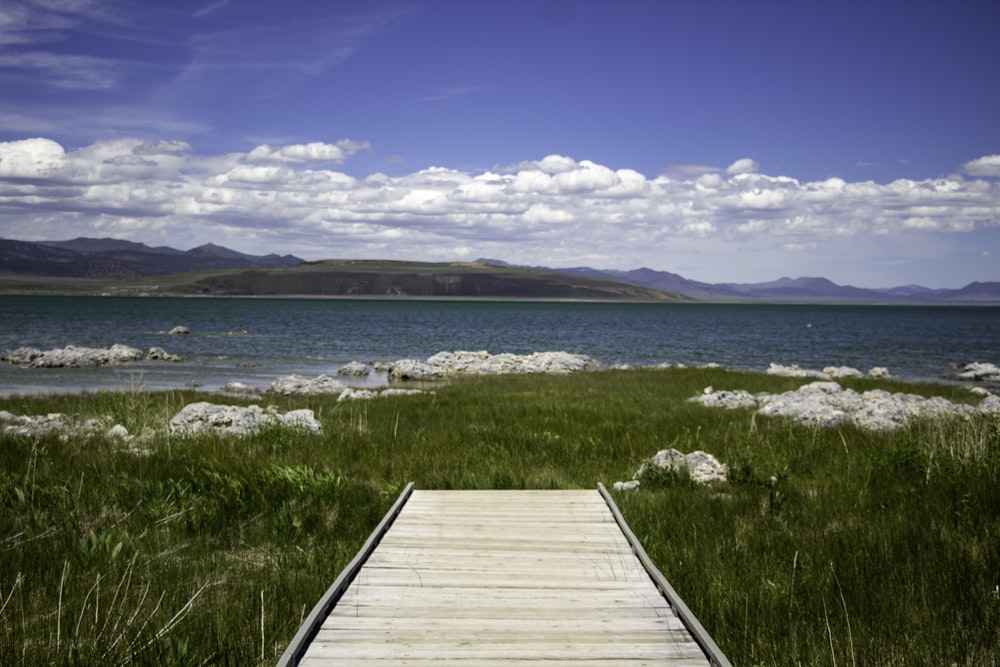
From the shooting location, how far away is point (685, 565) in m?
6.59

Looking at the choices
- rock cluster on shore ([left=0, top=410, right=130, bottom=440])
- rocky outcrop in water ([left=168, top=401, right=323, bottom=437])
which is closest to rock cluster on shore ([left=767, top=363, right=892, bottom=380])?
rocky outcrop in water ([left=168, top=401, right=323, bottom=437])

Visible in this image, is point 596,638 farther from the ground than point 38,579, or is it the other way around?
point 596,638

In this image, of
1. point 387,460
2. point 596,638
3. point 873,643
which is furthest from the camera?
point 387,460

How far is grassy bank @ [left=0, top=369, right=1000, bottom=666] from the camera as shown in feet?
16.7

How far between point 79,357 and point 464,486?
Answer: 111 ft

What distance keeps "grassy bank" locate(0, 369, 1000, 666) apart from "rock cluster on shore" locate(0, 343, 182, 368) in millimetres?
26303

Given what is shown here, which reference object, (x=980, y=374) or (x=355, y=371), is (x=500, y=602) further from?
(x=980, y=374)

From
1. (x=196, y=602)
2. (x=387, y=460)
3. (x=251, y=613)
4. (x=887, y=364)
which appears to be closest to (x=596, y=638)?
(x=251, y=613)

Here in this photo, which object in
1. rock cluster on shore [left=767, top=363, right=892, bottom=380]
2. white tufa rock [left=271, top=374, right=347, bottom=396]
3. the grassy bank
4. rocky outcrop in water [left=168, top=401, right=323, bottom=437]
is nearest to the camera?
the grassy bank

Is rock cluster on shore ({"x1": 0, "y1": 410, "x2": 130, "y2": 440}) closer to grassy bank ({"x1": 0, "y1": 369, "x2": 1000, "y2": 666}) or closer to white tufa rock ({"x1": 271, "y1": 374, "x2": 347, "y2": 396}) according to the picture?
grassy bank ({"x1": 0, "y1": 369, "x2": 1000, "y2": 666})

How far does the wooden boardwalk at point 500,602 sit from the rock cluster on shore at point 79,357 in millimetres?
34902

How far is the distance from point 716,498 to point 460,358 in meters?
29.2

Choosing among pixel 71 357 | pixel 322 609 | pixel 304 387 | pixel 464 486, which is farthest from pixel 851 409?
pixel 71 357

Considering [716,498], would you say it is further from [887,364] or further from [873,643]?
[887,364]
